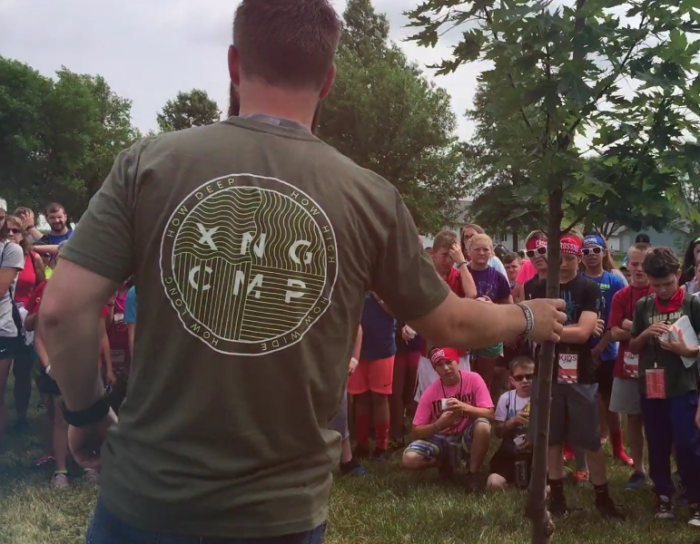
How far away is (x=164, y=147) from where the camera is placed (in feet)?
4.91

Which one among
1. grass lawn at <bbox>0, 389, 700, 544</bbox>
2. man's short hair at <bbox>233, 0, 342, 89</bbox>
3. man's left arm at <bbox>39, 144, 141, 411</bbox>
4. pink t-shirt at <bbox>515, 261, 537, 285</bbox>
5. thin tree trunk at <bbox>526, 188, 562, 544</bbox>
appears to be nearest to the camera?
man's left arm at <bbox>39, 144, 141, 411</bbox>

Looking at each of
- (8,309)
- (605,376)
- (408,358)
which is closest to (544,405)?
(605,376)

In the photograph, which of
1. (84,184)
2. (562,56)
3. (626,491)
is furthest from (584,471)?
(84,184)

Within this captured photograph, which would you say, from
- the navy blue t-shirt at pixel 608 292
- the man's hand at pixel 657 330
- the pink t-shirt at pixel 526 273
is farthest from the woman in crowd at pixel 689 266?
the man's hand at pixel 657 330

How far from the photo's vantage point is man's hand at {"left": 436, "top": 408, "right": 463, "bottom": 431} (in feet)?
18.9

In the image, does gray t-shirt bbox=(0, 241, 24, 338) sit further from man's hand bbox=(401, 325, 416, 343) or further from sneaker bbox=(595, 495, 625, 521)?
sneaker bbox=(595, 495, 625, 521)

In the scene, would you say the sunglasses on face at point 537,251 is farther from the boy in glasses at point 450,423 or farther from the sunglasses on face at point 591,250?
the sunglasses on face at point 591,250

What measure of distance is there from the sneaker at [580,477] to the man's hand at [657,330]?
1.35m

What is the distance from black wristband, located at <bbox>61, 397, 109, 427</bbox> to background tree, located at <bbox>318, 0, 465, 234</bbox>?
1114 inches

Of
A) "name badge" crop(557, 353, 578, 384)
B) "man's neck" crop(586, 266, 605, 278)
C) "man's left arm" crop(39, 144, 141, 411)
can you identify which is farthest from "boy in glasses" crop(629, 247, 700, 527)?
"man's left arm" crop(39, 144, 141, 411)

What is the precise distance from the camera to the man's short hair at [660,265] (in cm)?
513

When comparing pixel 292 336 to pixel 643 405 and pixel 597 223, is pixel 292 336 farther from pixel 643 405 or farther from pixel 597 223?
pixel 643 405

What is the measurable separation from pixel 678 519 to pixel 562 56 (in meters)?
3.67

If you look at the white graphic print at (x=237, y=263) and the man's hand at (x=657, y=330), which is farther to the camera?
the man's hand at (x=657, y=330)
